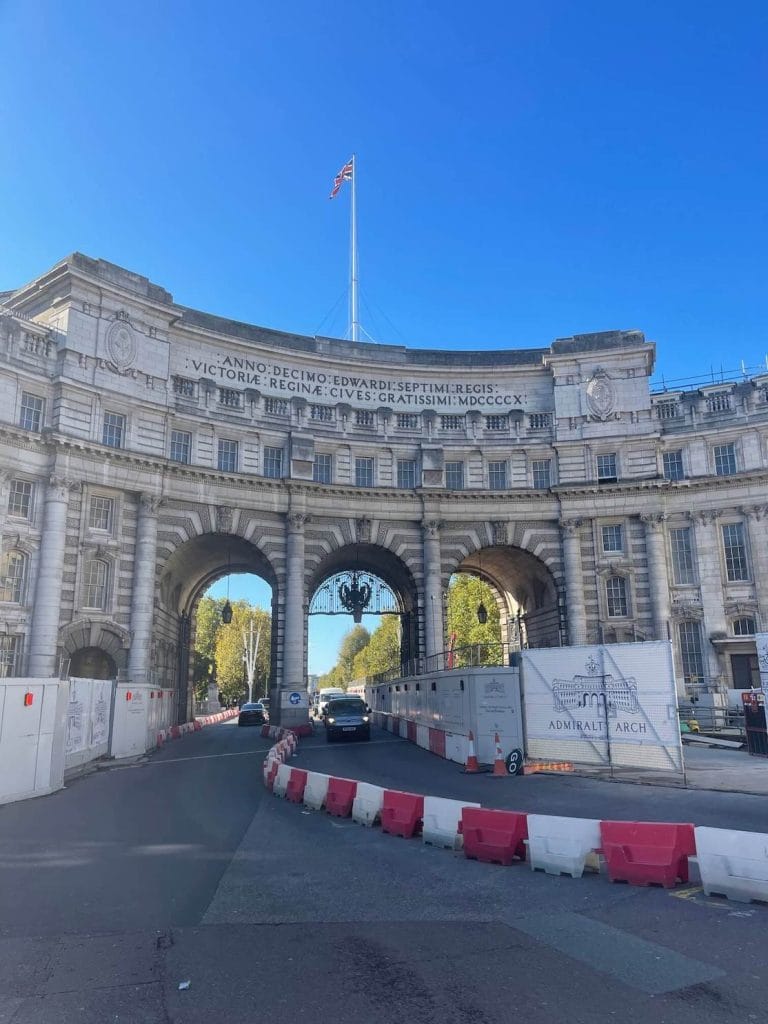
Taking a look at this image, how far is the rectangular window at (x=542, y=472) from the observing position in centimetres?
4075

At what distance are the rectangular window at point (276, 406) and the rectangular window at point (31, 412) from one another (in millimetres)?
10957

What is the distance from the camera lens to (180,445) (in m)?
36.4

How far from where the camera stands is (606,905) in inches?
320

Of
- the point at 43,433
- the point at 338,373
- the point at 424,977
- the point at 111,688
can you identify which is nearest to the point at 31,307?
the point at 43,433

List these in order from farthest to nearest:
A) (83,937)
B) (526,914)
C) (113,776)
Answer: (113,776) → (526,914) → (83,937)

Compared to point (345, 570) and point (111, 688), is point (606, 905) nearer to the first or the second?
Answer: point (111, 688)

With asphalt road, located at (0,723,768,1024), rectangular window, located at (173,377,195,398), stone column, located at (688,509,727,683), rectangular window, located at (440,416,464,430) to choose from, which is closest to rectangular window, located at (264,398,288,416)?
rectangular window, located at (173,377,195,398)

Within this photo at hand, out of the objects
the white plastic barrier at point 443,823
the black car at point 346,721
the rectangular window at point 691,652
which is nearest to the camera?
the white plastic barrier at point 443,823

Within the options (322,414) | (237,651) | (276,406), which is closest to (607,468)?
(322,414)

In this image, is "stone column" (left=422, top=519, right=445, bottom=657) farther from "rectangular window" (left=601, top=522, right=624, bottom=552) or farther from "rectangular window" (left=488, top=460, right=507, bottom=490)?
"rectangular window" (left=601, top=522, right=624, bottom=552)

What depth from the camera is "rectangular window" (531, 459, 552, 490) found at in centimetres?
4075

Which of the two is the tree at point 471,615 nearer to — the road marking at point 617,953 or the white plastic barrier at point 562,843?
the white plastic barrier at point 562,843

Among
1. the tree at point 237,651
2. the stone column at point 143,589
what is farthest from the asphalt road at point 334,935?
the tree at point 237,651

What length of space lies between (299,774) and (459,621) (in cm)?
6668
